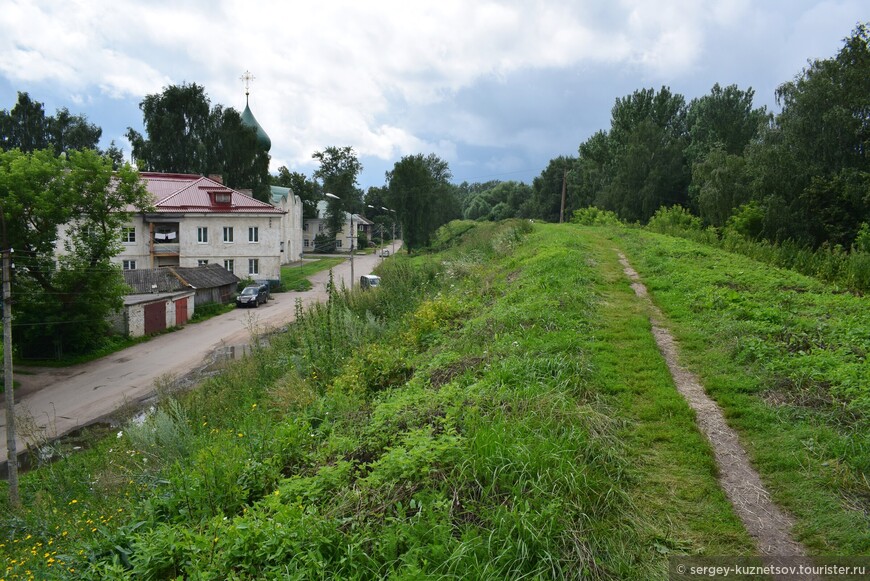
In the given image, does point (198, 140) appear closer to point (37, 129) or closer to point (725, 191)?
point (37, 129)

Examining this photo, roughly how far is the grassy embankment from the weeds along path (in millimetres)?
135

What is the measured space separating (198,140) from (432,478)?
175 feet

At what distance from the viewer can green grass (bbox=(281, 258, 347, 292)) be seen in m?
41.8

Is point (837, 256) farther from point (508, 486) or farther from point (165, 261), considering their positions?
point (165, 261)

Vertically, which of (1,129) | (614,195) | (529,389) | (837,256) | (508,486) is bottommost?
→ (508,486)

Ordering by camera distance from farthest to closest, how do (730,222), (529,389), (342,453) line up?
(730,222) < (529,389) < (342,453)

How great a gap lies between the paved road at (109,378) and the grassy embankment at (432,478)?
6.62 metres

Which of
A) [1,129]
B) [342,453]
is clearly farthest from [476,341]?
[1,129]

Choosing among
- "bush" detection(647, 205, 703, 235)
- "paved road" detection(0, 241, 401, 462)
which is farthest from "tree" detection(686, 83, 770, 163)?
"paved road" detection(0, 241, 401, 462)

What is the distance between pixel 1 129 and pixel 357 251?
125ft

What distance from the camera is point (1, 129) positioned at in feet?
167

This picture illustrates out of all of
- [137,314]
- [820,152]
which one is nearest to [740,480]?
[820,152]

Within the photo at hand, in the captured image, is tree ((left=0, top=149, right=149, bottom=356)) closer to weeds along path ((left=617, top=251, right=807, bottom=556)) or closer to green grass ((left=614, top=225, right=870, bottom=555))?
green grass ((left=614, top=225, right=870, bottom=555))

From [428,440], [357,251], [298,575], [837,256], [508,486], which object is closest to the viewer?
[298,575]
